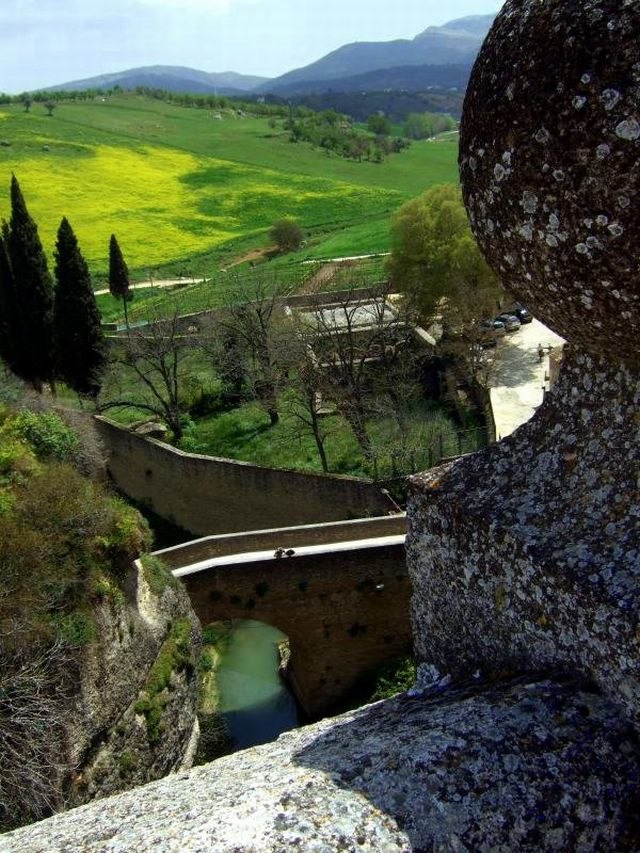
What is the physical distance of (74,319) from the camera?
28.2m

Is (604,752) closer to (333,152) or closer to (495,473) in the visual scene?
(495,473)

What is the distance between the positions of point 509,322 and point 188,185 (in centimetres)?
4813

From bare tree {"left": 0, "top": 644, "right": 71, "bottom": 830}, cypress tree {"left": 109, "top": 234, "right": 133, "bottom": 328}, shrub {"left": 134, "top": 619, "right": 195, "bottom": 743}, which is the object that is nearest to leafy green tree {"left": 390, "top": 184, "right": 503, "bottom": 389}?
cypress tree {"left": 109, "top": 234, "right": 133, "bottom": 328}

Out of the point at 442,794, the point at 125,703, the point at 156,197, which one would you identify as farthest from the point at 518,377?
the point at 156,197

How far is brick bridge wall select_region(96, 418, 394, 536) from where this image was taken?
20.8 m

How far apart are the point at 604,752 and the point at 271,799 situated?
57.2 inches

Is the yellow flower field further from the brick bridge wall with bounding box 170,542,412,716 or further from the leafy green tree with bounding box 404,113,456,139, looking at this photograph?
the leafy green tree with bounding box 404,113,456,139

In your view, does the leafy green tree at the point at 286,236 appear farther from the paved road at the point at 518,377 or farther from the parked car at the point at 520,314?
the paved road at the point at 518,377

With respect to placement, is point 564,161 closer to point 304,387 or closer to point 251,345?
point 304,387

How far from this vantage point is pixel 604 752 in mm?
3295

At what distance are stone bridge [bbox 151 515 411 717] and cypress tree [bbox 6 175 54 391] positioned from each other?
1532 centimetres

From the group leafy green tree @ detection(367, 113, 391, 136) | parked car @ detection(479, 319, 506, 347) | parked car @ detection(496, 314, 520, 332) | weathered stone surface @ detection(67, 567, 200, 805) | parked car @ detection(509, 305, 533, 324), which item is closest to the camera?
weathered stone surface @ detection(67, 567, 200, 805)

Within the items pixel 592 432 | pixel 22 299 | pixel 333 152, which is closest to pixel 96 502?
pixel 592 432

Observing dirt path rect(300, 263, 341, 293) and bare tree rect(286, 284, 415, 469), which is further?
dirt path rect(300, 263, 341, 293)
